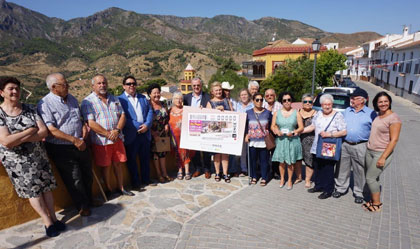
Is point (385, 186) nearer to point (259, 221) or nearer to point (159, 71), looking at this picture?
point (259, 221)

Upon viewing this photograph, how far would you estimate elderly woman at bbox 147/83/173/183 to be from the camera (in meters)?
4.48

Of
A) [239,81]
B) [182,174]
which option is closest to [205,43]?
[239,81]

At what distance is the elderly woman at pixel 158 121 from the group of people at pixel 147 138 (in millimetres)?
19

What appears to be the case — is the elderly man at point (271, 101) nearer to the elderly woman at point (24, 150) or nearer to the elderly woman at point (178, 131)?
the elderly woman at point (178, 131)

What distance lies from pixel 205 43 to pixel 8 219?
178997 mm

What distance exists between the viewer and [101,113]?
366cm

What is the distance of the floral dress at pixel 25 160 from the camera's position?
9.10 feet

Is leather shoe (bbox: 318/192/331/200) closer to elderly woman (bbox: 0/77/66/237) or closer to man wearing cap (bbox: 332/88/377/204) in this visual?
man wearing cap (bbox: 332/88/377/204)

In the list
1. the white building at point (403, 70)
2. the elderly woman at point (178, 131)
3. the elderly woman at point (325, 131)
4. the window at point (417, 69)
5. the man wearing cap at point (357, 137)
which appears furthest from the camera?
the white building at point (403, 70)

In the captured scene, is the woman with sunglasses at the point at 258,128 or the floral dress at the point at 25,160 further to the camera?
the woman with sunglasses at the point at 258,128

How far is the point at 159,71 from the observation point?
10162 centimetres

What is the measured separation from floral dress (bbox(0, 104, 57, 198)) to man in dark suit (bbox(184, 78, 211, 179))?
263 centimetres

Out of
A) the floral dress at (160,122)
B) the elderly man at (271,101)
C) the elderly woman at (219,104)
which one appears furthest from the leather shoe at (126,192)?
the elderly man at (271,101)

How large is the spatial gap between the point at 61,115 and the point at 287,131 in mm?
3513
